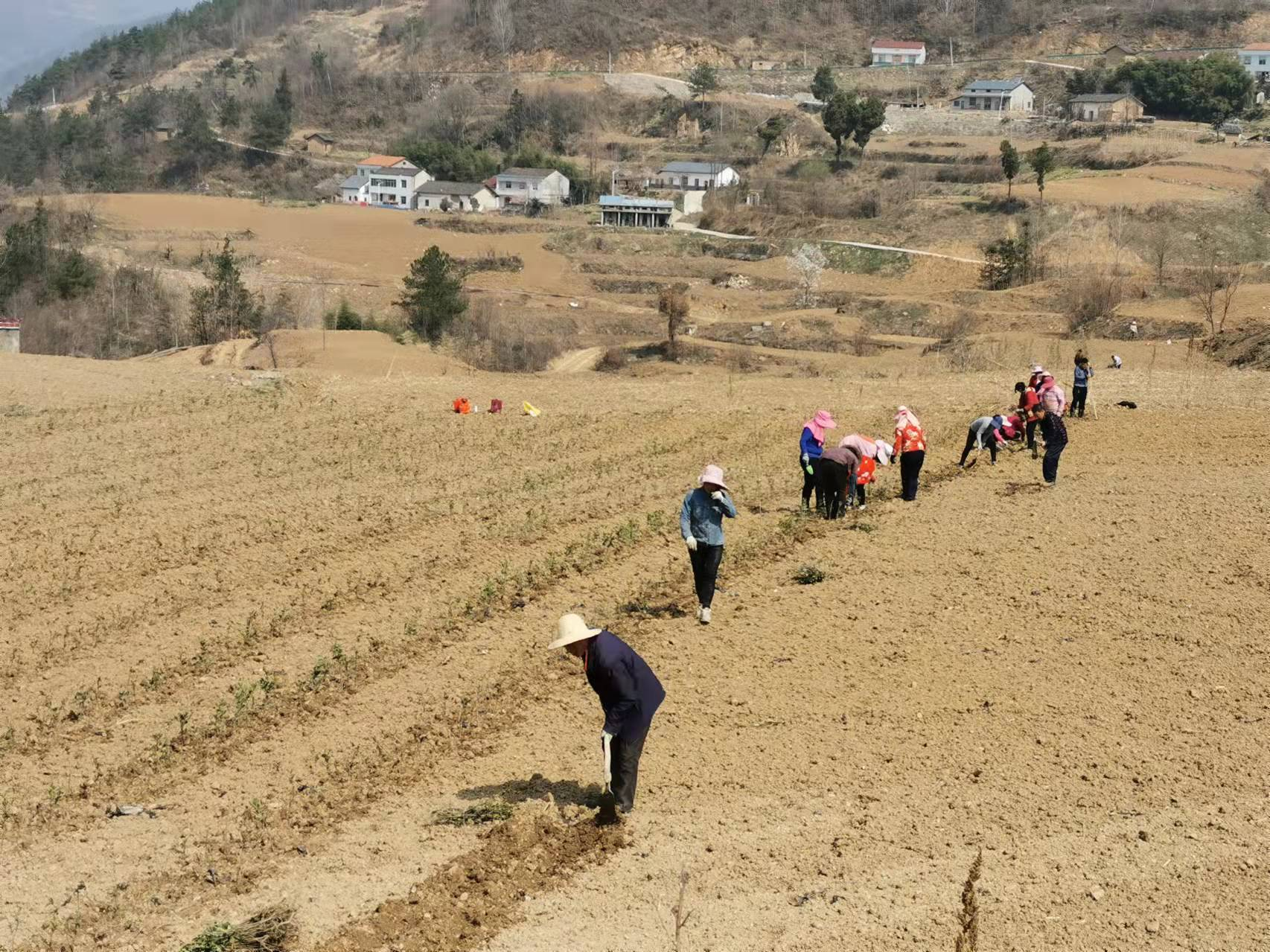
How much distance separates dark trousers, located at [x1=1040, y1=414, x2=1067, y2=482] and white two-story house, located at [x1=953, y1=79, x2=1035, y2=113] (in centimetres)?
8935

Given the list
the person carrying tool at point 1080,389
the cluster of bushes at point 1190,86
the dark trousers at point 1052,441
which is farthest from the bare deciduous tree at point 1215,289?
the cluster of bushes at point 1190,86

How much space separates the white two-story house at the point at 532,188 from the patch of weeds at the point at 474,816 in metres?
81.6

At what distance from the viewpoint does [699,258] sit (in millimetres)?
68938

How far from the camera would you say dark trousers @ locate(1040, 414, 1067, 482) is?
54.6 feet

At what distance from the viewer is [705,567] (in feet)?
40.4

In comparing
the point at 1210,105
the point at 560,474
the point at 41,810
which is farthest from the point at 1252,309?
the point at 1210,105

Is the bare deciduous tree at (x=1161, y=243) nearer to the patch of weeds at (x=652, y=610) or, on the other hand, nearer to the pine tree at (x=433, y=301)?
the pine tree at (x=433, y=301)

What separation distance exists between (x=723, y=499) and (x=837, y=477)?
415cm

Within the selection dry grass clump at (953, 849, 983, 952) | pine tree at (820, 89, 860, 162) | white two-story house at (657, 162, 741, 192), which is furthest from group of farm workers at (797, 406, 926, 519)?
pine tree at (820, 89, 860, 162)

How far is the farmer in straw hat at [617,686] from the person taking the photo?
8562 mm

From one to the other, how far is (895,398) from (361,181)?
74.7 m

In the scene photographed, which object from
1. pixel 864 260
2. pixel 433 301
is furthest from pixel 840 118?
pixel 433 301

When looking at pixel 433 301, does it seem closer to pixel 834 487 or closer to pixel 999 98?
pixel 834 487

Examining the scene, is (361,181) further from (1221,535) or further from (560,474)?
(1221,535)
